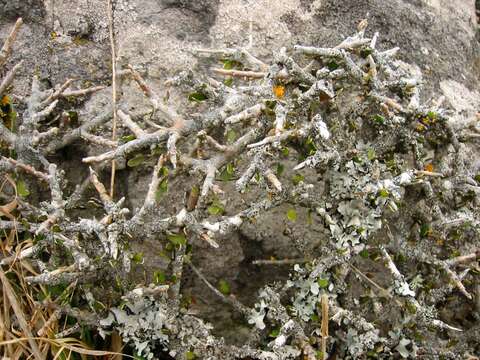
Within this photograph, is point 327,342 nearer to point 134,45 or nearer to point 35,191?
point 35,191

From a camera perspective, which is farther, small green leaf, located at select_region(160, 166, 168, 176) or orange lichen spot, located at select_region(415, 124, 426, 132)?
orange lichen spot, located at select_region(415, 124, 426, 132)

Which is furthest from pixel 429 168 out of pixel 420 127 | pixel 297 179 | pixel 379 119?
pixel 297 179

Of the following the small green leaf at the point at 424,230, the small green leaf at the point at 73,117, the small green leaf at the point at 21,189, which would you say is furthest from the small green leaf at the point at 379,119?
the small green leaf at the point at 21,189

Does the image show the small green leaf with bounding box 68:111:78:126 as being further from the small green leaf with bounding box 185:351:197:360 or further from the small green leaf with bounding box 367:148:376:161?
the small green leaf with bounding box 367:148:376:161

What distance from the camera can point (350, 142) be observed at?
1.93 metres

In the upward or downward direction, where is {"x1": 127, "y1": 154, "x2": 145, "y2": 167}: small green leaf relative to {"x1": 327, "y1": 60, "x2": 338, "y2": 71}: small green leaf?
downward

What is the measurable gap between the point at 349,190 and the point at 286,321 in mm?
428

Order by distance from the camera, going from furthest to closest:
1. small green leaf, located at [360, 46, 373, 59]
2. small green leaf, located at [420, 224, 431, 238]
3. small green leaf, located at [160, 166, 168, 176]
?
small green leaf, located at [420, 224, 431, 238] < small green leaf, located at [360, 46, 373, 59] < small green leaf, located at [160, 166, 168, 176]

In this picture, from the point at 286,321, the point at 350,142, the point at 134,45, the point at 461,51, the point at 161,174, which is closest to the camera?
the point at 161,174

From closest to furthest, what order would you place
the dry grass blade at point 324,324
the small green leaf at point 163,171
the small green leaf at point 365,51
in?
the small green leaf at point 163,171 < the dry grass blade at point 324,324 < the small green leaf at point 365,51

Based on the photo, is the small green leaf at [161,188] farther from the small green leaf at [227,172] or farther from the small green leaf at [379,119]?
the small green leaf at [379,119]

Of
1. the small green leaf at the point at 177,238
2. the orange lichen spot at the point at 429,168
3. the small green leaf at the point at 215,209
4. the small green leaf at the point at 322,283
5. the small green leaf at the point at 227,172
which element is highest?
the small green leaf at the point at 227,172

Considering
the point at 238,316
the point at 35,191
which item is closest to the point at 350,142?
the point at 238,316

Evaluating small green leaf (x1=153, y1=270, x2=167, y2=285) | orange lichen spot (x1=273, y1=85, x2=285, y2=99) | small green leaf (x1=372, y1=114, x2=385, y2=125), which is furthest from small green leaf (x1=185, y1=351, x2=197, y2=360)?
small green leaf (x1=372, y1=114, x2=385, y2=125)
